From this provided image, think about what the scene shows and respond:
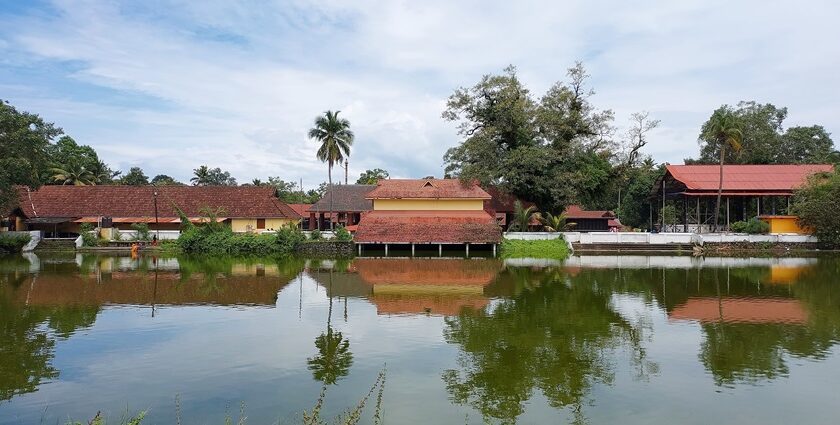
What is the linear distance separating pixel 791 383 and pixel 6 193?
130 feet

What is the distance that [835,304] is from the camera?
17.6 metres

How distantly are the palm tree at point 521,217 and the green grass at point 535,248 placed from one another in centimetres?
216

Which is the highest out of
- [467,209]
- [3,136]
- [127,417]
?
[3,136]

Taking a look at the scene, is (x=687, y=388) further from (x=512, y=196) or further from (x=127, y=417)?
(x=512, y=196)

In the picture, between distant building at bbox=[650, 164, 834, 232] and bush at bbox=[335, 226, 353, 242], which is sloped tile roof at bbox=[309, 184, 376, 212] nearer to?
bush at bbox=[335, 226, 353, 242]

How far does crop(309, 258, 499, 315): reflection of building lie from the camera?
59.6 feet

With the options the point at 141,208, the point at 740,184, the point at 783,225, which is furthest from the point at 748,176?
the point at 141,208

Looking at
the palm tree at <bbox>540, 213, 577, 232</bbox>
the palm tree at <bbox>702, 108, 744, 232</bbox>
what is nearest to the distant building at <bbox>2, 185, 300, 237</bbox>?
the palm tree at <bbox>540, 213, 577, 232</bbox>

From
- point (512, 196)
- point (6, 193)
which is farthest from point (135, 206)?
point (512, 196)

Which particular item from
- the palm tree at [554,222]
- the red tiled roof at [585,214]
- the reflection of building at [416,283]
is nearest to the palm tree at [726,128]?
the palm tree at [554,222]

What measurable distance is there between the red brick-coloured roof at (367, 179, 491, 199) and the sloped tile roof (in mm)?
4591

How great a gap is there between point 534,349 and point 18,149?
1350 inches

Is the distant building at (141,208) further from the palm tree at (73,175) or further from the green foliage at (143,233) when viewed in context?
the palm tree at (73,175)

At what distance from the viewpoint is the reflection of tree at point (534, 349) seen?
30.7ft
